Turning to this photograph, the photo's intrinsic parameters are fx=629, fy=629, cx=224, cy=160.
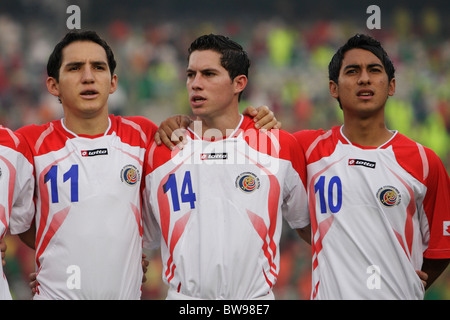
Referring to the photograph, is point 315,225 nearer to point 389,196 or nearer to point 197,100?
point 389,196

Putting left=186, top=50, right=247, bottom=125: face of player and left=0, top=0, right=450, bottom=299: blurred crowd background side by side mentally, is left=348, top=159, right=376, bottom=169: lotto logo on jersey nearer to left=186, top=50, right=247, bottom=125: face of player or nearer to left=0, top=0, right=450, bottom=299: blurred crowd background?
left=186, top=50, right=247, bottom=125: face of player

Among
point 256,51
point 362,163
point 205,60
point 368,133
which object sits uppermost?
point 256,51

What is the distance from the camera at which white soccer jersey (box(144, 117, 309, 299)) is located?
408cm

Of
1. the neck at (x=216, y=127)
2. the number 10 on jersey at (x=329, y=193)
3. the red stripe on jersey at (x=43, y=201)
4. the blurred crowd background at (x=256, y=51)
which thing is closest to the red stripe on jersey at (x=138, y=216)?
the red stripe on jersey at (x=43, y=201)

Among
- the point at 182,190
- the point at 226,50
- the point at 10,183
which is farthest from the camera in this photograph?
the point at 226,50

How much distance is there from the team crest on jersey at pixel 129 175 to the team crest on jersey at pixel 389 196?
5.41 ft

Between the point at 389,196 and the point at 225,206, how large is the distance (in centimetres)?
110

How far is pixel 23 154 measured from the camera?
418 centimetres

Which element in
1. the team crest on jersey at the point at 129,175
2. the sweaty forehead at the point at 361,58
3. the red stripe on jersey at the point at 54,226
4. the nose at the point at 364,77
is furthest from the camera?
the sweaty forehead at the point at 361,58

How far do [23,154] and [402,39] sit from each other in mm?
10291

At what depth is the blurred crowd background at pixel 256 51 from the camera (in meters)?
11.2

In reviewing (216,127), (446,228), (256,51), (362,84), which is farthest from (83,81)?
(256,51)

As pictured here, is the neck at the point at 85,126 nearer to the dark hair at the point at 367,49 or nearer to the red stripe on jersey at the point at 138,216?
the red stripe on jersey at the point at 138,216

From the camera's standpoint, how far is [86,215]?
13.6 ft
